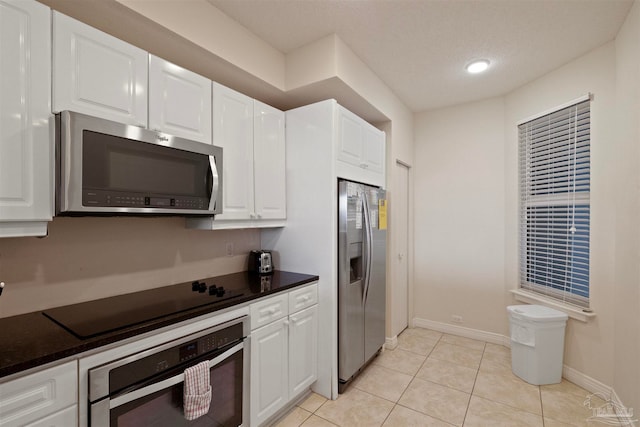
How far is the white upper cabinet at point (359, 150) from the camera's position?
242 cm

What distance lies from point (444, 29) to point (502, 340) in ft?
10.5

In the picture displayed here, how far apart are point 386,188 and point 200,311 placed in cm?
229

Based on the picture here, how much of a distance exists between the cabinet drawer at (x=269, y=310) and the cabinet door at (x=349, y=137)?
1165mm

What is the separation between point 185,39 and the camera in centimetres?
180

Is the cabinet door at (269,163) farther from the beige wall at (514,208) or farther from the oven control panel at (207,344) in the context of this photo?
the beige wall at (514,208)

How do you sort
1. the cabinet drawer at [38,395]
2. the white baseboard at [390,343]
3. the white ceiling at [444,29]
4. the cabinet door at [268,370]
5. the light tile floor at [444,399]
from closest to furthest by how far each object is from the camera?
the cabinet drawer at [38,395]
the cabinet door at [268,370]
the white ceiling at [444,29]
the light tile floor at [444,399]
the white baseboard at [390,343]

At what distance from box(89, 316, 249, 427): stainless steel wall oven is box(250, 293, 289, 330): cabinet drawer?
89mm

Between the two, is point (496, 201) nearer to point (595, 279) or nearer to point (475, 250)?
point (475, 250)

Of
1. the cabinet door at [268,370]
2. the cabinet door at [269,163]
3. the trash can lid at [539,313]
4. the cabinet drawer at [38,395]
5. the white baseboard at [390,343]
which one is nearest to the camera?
the cabinet drawer at [38,395]

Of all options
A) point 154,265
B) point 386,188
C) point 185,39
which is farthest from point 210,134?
point 386,188

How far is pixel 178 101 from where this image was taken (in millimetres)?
1779

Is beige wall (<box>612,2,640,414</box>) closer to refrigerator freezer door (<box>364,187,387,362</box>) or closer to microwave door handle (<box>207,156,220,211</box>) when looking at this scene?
refrigerator freezer door (<box>364,187,387,362</box>)

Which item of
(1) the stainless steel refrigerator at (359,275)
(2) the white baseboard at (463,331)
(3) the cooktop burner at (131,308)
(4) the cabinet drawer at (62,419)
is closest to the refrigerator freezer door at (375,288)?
(1) the stainless steel refrigerator at (359,275)

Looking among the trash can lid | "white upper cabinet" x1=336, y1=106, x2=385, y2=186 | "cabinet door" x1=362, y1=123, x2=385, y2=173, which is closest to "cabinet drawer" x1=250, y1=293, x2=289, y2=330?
"white upper cabinet" x1=336, y1=106, x2=385, y2=186
